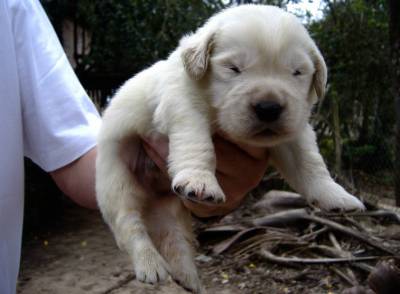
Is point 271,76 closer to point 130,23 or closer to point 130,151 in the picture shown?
point 130,151

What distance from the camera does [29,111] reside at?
211 cm

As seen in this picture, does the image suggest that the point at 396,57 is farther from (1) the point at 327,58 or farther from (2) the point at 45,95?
(2) the point at 45,95

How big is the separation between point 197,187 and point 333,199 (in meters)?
0.55

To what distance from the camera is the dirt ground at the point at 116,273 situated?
4359 mm

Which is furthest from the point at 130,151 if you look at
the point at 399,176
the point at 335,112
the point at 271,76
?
the point at 335,112

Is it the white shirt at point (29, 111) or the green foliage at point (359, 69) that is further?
the green foliage at point (359, 69)

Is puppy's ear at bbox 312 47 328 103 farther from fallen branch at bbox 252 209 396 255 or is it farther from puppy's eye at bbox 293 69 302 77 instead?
fallen branch at bbox 252 209 396 255

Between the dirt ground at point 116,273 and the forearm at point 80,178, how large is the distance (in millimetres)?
1634

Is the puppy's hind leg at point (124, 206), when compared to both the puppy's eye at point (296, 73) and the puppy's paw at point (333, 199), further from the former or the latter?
the puppy's eye at point (296, 73)

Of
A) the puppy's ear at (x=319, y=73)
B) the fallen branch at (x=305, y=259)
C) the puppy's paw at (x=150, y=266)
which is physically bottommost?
the fallen branch at (x=305, y=259)

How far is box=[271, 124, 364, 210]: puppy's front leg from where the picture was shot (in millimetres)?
1810

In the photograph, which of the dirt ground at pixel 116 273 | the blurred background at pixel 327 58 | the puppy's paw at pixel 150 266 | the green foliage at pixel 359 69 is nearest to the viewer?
the puppy's paw at pixel 150 266

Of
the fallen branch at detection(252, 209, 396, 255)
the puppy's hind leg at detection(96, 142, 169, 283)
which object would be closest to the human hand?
the puppy's hind leg at detection(96, 142, 169, 283)

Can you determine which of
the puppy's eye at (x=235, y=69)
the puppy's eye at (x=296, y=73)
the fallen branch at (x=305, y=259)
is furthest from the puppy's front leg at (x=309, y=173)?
the fallen branch at (x=305, y=259)
